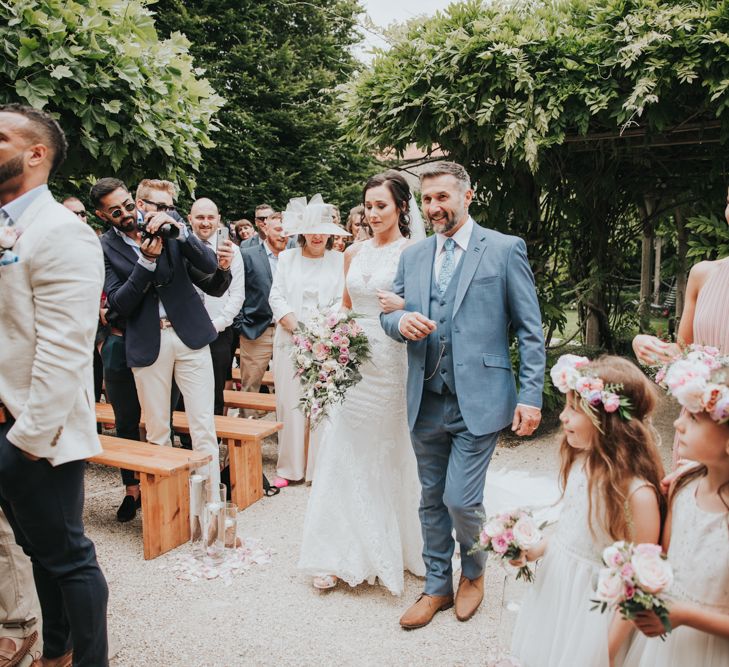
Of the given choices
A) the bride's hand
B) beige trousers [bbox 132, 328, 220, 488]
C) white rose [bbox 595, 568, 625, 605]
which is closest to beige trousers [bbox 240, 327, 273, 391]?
beige trousers [bbox 132, 328, 220, 488]

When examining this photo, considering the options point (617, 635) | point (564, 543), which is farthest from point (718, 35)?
point (617, 635)

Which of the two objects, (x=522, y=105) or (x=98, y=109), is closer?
(x=98, y=109)

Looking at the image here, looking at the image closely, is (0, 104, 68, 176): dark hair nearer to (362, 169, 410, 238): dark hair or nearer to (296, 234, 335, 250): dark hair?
(362, 169, 410, 238): dark hair

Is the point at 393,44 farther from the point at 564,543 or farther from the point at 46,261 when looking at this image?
the point at 564,543

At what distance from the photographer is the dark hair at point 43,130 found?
7.75 feet

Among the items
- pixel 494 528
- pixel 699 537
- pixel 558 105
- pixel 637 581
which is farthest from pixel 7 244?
pixel 558 105

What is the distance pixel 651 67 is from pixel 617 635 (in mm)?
4182

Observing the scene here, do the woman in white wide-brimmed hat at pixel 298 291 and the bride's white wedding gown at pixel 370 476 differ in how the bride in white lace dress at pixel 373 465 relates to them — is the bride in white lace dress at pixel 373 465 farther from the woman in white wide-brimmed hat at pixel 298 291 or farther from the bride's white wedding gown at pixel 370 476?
the woman in white wide-brimmed hat at pixel 298 291

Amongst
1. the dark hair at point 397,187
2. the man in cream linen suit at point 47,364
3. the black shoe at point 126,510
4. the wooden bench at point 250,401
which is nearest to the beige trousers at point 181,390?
the black shoe at point 126,510

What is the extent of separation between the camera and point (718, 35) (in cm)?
440

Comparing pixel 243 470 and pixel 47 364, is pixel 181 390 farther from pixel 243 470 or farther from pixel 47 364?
→ pixel 47 364

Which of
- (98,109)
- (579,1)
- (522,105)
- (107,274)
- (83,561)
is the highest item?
(579,1)

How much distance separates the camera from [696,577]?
6.05 ft

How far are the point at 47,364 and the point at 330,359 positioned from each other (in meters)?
1.66
